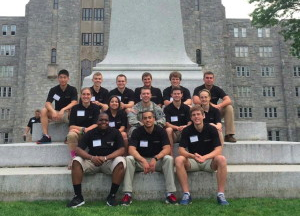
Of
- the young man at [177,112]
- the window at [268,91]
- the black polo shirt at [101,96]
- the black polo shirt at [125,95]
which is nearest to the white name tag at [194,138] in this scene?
the young man at [177,112]

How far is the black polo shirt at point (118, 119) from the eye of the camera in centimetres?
542

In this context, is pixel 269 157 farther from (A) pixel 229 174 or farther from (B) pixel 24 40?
(B) pixel 24 40

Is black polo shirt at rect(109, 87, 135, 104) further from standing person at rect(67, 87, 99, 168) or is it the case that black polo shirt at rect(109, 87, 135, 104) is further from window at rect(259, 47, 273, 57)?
window at rect(259, 47, 273, 57)

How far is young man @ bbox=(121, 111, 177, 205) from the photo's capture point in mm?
4254

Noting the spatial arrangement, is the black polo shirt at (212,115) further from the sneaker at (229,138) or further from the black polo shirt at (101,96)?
the black polo shirt at (101,96)

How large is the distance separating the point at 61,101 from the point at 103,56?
34.5 meters

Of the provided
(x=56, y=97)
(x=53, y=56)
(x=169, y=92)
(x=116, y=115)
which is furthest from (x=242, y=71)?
(x=116, y=115)

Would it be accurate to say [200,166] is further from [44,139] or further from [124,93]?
[44,139]

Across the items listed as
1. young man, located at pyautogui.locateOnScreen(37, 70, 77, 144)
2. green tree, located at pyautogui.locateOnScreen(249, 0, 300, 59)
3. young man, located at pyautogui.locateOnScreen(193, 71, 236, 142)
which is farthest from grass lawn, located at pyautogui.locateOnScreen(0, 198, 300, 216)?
green tree, located at pyautogui.locateOnScreen(249, 0, 300, 59)

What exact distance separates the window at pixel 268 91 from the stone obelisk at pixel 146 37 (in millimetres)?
39031

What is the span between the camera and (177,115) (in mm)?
5543

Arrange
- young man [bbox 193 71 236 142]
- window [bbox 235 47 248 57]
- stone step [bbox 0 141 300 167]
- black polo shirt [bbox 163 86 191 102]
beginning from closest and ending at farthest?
stone step [bbox 0 141 300 167], young man [bbox 193 71 236 142], black polo shirt [bbox 163 86 191 102], window [bbox 235 47 248 57]

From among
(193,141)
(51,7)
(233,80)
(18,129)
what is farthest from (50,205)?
(233,80)

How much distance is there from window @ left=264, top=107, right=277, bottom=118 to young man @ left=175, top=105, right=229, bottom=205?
4158cm
